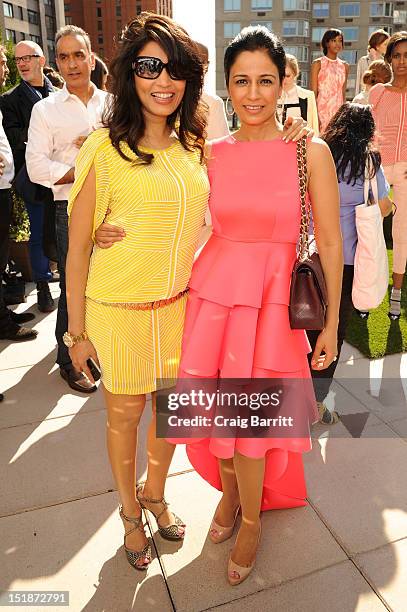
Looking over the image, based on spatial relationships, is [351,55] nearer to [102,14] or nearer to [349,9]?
[349,9]

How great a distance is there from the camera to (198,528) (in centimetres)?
243

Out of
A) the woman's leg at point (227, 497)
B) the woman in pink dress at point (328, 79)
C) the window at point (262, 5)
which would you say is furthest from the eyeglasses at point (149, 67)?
the window at point (262, 5)

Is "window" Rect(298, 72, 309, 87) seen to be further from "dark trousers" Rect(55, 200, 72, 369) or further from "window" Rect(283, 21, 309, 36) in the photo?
"dark trousers" Rect(55, 200, 72, 369)

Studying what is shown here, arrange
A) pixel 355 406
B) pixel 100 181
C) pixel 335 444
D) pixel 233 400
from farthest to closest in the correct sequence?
pixel 355 406 < pixel 335 444 < pixel 233 400 < pixel 100 181

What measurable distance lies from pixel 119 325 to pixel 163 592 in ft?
3.75

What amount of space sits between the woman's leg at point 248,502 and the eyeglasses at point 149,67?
4.92 feet

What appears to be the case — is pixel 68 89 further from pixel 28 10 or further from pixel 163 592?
pixel 28 10

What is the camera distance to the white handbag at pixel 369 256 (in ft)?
10.2

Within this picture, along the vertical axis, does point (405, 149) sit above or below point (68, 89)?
below

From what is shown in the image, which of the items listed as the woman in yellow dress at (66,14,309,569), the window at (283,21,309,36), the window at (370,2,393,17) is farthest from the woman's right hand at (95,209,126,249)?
the window at (370,2,393,17)

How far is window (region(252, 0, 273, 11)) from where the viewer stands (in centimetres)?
5722

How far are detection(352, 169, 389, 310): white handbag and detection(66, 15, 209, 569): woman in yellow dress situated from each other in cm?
145

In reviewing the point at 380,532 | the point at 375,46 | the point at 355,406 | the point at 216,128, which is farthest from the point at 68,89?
the point at 375,46

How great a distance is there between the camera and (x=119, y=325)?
1.96m
